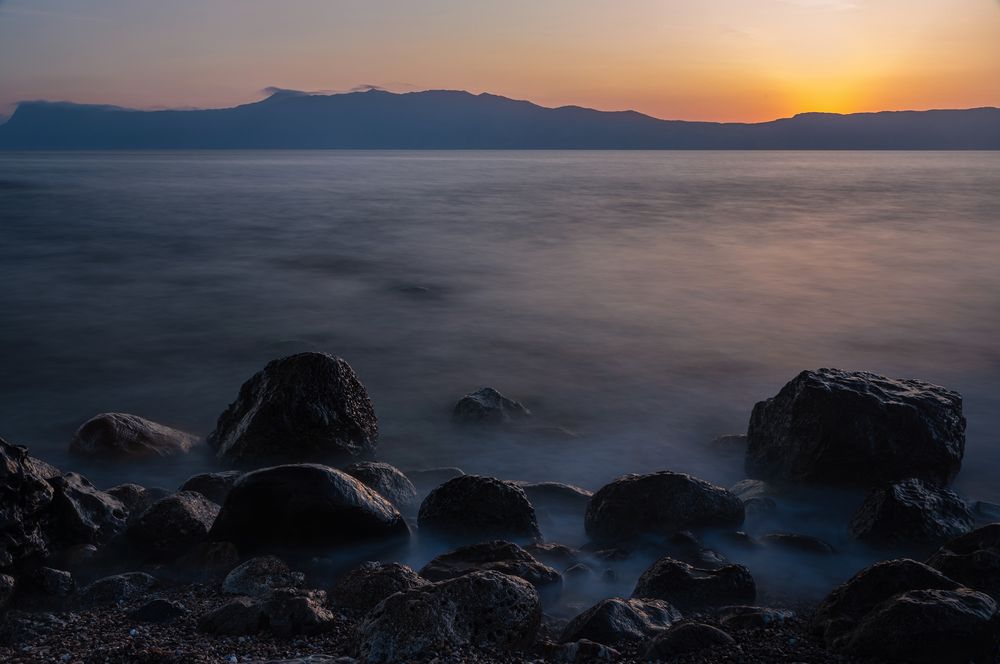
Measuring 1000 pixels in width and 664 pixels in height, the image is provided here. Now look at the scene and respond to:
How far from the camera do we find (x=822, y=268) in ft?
58.2

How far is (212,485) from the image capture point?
548cm

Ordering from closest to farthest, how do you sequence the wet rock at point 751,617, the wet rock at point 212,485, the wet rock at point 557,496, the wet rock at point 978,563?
the wet rock at point 751,617 → the wet rock at point 978,563 → the wet rock at point 212,485 → the wet rock at point 557,496

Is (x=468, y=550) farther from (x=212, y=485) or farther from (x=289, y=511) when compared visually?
(x=212, y=485)

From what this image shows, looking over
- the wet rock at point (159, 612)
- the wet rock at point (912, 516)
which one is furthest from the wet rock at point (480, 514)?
the wet rock at point (912, 516)

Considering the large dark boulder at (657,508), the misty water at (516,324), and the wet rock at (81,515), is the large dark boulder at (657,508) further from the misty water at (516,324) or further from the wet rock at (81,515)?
the wet rock at (81,515)

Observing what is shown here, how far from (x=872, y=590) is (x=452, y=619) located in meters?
1.91

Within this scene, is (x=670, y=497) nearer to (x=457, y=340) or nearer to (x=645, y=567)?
(x=645, y=567)

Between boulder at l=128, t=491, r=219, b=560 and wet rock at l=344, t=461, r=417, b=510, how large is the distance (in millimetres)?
1035

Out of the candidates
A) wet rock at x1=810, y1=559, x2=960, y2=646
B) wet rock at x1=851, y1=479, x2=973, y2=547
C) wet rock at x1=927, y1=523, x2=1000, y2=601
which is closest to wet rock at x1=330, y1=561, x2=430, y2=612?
wet rock at x1=810, y1=559, x2=960, y2=646

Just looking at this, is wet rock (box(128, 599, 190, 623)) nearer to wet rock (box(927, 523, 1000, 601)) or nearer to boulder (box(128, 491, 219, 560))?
boulder (box(128, 491, 219, 560))

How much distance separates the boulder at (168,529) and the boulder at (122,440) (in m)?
1.70

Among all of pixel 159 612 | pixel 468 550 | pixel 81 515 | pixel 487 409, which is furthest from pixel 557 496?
pixel 81 515

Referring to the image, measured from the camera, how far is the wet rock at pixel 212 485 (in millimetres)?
5418

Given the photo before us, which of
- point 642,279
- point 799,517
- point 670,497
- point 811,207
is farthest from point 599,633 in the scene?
point 811,207
